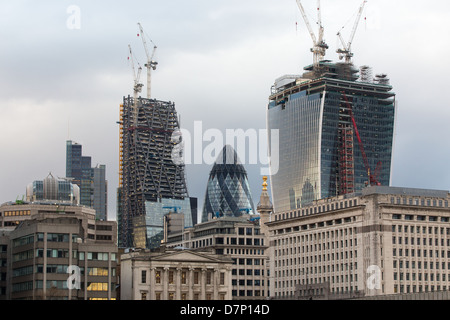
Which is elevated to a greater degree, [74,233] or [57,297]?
[74,233]

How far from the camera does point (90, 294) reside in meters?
199

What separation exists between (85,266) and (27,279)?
12.6 metres
